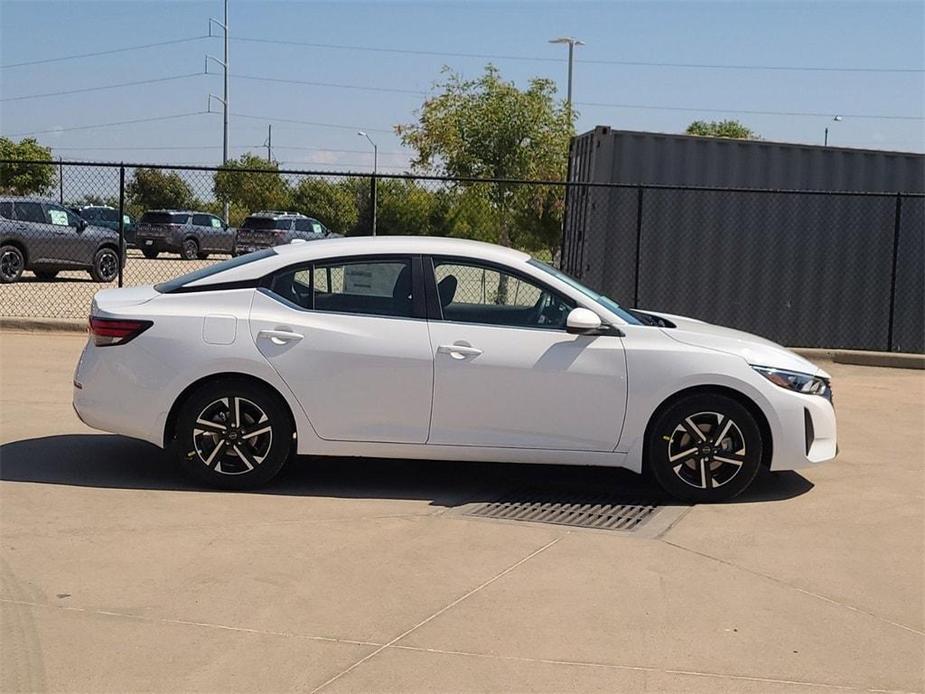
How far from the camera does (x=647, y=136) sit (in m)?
14.2

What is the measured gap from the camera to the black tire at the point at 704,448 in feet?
21.3

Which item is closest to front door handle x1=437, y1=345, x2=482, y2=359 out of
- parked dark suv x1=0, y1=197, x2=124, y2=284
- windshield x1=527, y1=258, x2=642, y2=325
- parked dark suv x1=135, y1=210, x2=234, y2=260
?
windshield x1=527, y1=258, x2=642, y2=325

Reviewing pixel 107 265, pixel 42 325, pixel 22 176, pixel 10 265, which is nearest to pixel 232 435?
pixel 42 325

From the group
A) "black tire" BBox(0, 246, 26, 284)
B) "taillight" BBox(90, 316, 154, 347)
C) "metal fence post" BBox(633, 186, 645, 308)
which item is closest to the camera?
"taillight" BBox(90, 316, 154, 347)

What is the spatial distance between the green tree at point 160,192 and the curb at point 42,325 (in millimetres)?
33531

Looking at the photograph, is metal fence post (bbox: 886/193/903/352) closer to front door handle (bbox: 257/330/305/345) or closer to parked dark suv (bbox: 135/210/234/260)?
front door handle (bbox: 257/330/305/345)

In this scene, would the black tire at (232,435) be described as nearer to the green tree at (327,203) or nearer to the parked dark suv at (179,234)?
the parked dark suv at (179,234)

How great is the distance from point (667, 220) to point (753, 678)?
35.0 ft

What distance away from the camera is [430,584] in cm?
509

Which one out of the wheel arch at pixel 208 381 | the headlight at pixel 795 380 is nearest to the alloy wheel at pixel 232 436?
the wheel arch at pixel 208 381

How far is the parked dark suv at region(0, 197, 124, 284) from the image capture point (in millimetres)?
20641

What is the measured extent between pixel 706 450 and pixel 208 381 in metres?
2.97

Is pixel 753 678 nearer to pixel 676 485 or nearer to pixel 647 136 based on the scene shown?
pixel 676 485

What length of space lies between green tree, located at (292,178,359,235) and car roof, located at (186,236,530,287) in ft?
108
